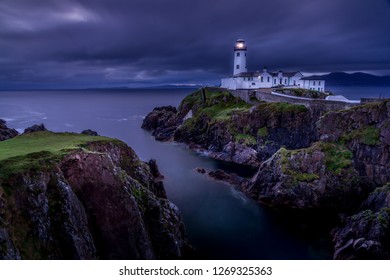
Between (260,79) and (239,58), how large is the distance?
12.0m

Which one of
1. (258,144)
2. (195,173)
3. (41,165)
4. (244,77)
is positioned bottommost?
(195,173)

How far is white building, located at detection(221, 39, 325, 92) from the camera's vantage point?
8256cm

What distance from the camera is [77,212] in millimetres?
16391

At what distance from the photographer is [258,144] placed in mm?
52375

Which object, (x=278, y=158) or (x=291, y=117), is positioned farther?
(x=291, y=117)

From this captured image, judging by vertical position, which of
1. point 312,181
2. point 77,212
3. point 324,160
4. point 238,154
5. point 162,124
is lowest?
point 238,154

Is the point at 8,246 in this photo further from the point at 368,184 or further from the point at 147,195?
the point at 368,184

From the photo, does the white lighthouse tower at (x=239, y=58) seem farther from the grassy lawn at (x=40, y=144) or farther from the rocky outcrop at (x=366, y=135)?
the grassy lawn at (x=40, y=144)

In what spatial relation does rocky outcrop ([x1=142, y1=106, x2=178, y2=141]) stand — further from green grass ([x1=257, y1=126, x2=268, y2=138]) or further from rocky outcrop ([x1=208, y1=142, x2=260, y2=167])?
green grass ([x1=257, y1=126, x2=268, y2=138])

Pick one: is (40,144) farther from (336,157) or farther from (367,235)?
(336,157)

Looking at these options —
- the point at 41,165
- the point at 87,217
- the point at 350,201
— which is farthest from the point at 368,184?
the point at 41,165

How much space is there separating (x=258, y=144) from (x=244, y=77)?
37061 mm

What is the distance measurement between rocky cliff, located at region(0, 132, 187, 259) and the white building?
67383 mm

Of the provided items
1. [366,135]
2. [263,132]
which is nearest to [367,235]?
[366,135]
